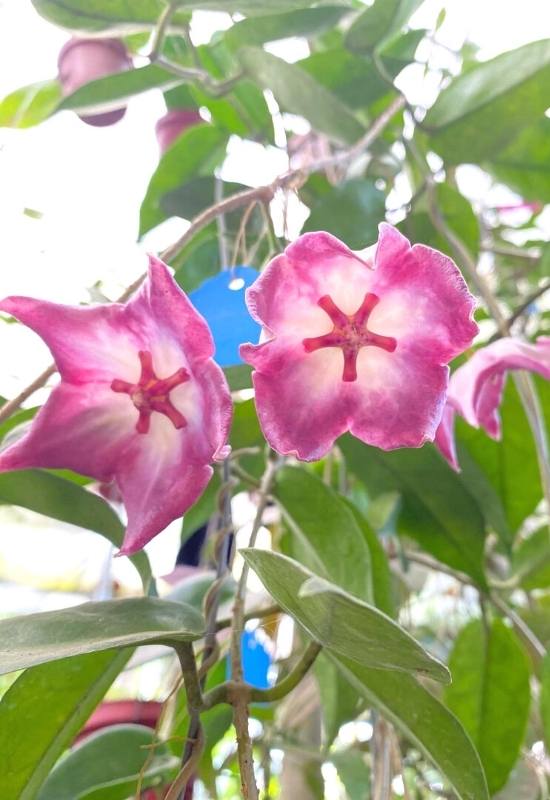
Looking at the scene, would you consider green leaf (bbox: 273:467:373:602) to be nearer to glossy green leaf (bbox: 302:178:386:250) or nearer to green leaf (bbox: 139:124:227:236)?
glossy green leaf (bbox: 302:178:386:250)

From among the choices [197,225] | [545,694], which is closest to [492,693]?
[545,694]

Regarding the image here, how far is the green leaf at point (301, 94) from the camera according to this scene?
72 cm

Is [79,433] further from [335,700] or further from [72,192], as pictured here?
[72,192]

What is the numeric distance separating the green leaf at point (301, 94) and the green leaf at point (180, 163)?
246 millimetres

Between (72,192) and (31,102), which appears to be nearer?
(31,102)

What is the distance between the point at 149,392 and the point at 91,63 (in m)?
0.64

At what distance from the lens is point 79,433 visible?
19.4 inches

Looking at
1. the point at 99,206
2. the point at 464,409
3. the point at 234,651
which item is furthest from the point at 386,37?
the point at 99,206

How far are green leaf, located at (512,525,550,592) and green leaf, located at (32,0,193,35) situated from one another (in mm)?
640

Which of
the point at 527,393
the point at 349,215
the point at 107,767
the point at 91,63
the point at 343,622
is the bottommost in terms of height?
the point at 107,767

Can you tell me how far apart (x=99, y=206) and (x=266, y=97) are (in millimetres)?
695

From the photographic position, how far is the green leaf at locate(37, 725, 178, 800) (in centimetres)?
61

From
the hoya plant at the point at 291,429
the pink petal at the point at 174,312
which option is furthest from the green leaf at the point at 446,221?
the pink petal at the point at 174,312

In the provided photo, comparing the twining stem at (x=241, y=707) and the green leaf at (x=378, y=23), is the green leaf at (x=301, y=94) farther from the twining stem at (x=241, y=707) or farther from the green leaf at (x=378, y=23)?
the twining stem at (x=241, y=707)
